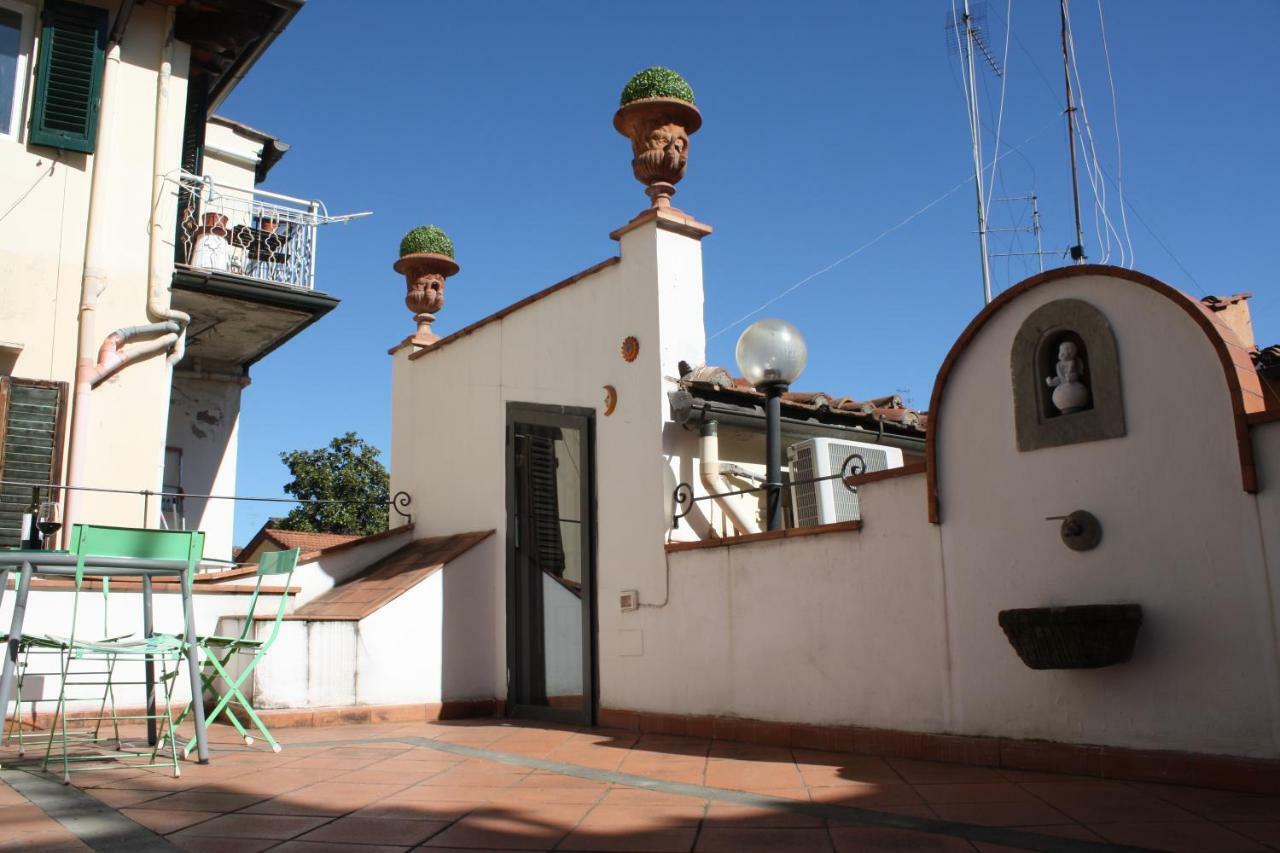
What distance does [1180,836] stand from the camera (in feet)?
10.1

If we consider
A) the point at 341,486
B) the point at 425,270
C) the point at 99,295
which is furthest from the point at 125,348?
the point at 341,486

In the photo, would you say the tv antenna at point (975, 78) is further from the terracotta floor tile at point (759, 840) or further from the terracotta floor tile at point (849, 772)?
the terracotta floor tile at point (759, 840)

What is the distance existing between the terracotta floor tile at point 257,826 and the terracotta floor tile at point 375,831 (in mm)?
67

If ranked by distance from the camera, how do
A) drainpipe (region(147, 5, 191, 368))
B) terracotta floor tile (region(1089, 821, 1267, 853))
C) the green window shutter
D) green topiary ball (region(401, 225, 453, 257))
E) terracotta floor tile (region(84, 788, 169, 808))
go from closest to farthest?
terracotta floor tile (region(1089, 821, 1267, 853))
terracotta floor tile (region(84, 788, 169, 808))
the green window shutter
drainpipe (region(147, 5, 191, 368))
green topiary ball (region(401, 225, 453, 257))

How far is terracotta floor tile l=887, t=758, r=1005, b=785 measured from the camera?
168 inches

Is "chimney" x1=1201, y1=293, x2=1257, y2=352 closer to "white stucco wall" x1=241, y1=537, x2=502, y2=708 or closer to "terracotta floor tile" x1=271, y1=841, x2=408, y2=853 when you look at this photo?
"white stucco wall" x1=241, y1=537, x2=502, y2=708

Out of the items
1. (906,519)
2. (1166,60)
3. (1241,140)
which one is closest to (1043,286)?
(906,519)

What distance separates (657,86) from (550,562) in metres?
3.71

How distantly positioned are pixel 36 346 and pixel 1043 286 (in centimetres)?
728

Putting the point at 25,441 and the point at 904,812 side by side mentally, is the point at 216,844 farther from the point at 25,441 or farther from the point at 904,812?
the point at 25,441

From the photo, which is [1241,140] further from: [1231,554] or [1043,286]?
[1231,554]

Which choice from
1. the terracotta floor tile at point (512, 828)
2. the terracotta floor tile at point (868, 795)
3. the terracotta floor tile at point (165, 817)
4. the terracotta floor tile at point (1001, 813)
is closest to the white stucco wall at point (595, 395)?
the terracotta floor tile at point (868, 795)

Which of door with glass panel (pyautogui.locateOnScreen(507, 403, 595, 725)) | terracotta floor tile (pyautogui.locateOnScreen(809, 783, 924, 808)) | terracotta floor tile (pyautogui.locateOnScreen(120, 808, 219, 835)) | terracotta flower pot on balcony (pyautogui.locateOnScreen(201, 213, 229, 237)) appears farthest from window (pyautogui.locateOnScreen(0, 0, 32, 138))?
terracotta floor tile (pyautogui.locateOnScreen(809, 783, 924, 808))

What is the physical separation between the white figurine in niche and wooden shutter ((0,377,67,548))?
23.4 ft
